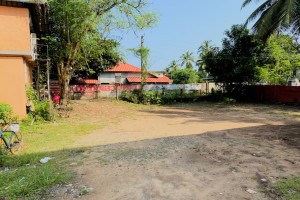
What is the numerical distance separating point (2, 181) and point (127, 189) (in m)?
2.11

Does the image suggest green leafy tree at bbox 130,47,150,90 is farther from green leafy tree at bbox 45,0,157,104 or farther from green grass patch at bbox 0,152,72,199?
green grass patch at bbox 0,152,72,199

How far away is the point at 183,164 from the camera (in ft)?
18.3

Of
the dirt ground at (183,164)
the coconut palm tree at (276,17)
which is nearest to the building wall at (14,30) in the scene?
the dirt ground at (183,164)

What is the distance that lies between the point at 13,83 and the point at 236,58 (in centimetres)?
1568

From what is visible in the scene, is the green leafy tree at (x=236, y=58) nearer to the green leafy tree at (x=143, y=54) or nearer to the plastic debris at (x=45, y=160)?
the green leafy tree at (x=143, y=54)

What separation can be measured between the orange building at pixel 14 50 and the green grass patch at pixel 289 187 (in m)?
9.75

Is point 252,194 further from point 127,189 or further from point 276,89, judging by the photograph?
point 276,89

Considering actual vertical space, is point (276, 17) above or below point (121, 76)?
above

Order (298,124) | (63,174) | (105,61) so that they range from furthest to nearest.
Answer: (105,61) < (298,124) < (63,174)

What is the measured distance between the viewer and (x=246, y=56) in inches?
813

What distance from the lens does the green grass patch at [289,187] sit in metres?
3.97

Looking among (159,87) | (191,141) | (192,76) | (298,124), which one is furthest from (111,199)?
(192,76)

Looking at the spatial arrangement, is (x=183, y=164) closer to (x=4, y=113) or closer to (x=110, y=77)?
(x=4, y=113)

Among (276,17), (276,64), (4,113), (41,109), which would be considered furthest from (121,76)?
(4,113)
